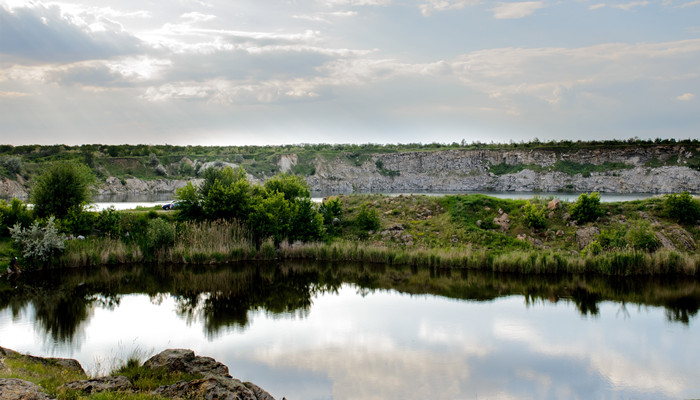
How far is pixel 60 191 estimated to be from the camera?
2411 centimetres

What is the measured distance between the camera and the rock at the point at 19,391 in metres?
6.32

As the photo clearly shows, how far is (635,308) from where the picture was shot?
640 inches

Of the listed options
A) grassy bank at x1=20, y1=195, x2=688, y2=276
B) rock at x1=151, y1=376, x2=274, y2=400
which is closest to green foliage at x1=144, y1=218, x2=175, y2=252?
grassy bank at x1=20, y1=195, x2=688, y2=276

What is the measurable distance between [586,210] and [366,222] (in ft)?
39.4

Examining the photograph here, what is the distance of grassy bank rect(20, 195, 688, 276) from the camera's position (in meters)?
21.3

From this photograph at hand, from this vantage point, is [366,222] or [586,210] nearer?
[586,210]

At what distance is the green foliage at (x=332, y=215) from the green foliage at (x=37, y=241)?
13519 mm

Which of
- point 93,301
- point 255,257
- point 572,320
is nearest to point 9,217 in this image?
point 93,301

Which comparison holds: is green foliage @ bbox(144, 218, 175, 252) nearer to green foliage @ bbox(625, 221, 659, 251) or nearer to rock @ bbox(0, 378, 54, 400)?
rock @ bbox(0, 378, 54, 400)

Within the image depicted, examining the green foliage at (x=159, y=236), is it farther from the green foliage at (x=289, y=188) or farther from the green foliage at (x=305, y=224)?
the green foliage at (x=305, y=224)

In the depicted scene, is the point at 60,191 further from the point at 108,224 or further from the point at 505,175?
the point at 505,175

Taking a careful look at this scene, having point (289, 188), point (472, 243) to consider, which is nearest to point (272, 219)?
point (289, 188)

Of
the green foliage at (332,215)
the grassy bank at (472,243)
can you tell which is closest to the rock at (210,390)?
the grassy bank at (472,243)

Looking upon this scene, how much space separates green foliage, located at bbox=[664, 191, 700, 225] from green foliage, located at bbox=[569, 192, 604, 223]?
3403 mm
